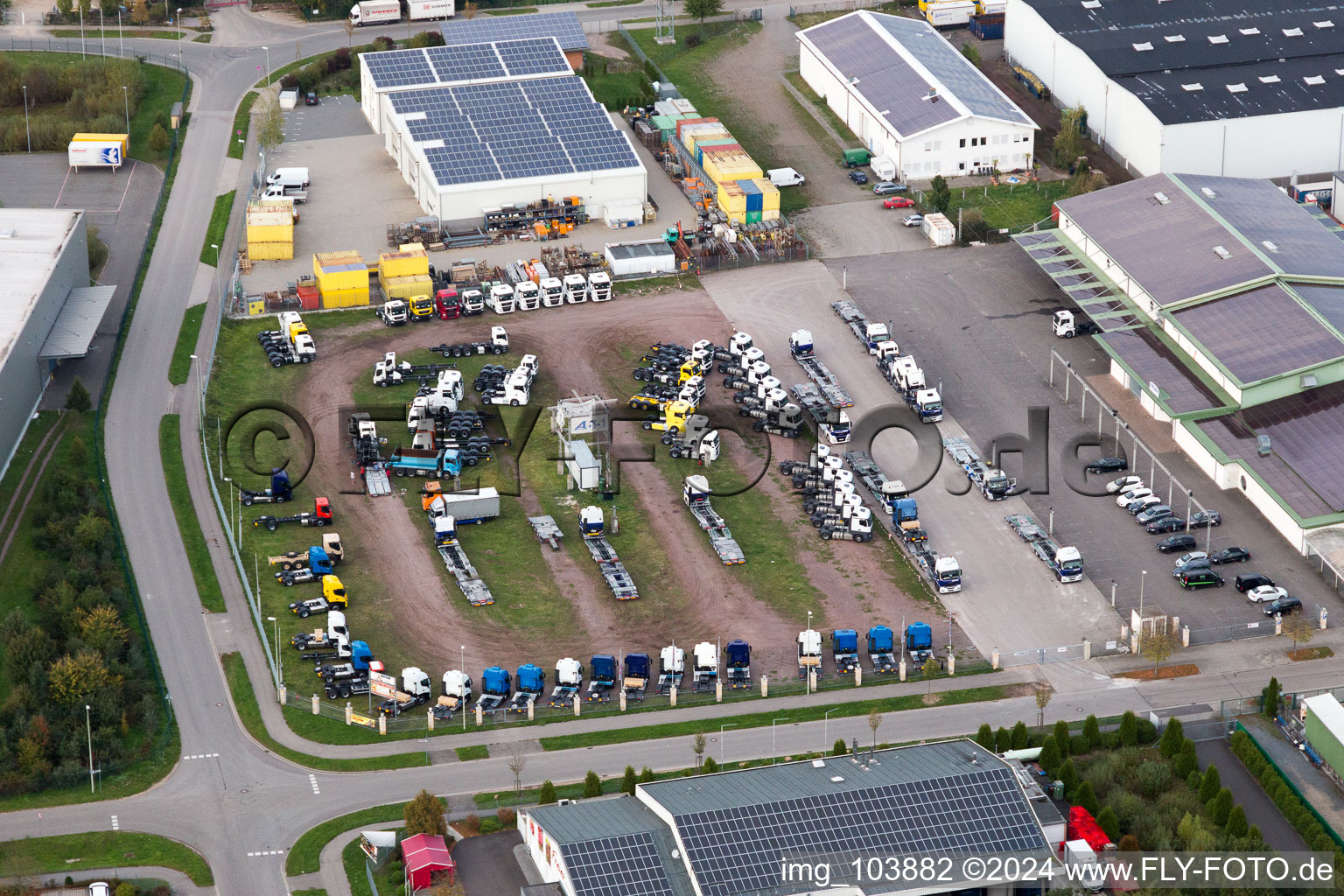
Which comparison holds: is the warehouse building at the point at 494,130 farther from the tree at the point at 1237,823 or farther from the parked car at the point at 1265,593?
the tree at the point at 1237,823

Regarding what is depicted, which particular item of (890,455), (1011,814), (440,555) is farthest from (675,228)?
(1011,814)

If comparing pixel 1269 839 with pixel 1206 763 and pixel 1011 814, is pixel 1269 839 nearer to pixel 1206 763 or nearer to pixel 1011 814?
pixel 1206 763

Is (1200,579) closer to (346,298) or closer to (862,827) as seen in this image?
(862,827)

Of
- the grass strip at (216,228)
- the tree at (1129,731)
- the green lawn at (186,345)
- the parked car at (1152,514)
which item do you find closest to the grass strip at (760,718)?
the tree at (1129,731)

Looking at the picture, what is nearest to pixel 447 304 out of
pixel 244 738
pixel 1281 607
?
pixel 244 738

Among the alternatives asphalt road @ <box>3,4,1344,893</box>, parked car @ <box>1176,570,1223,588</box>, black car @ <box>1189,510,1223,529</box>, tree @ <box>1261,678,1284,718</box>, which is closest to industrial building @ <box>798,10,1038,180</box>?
black car @ <box>1189,510,1223,529</box>

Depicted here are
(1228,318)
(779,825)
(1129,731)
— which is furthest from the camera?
(1228,318)
